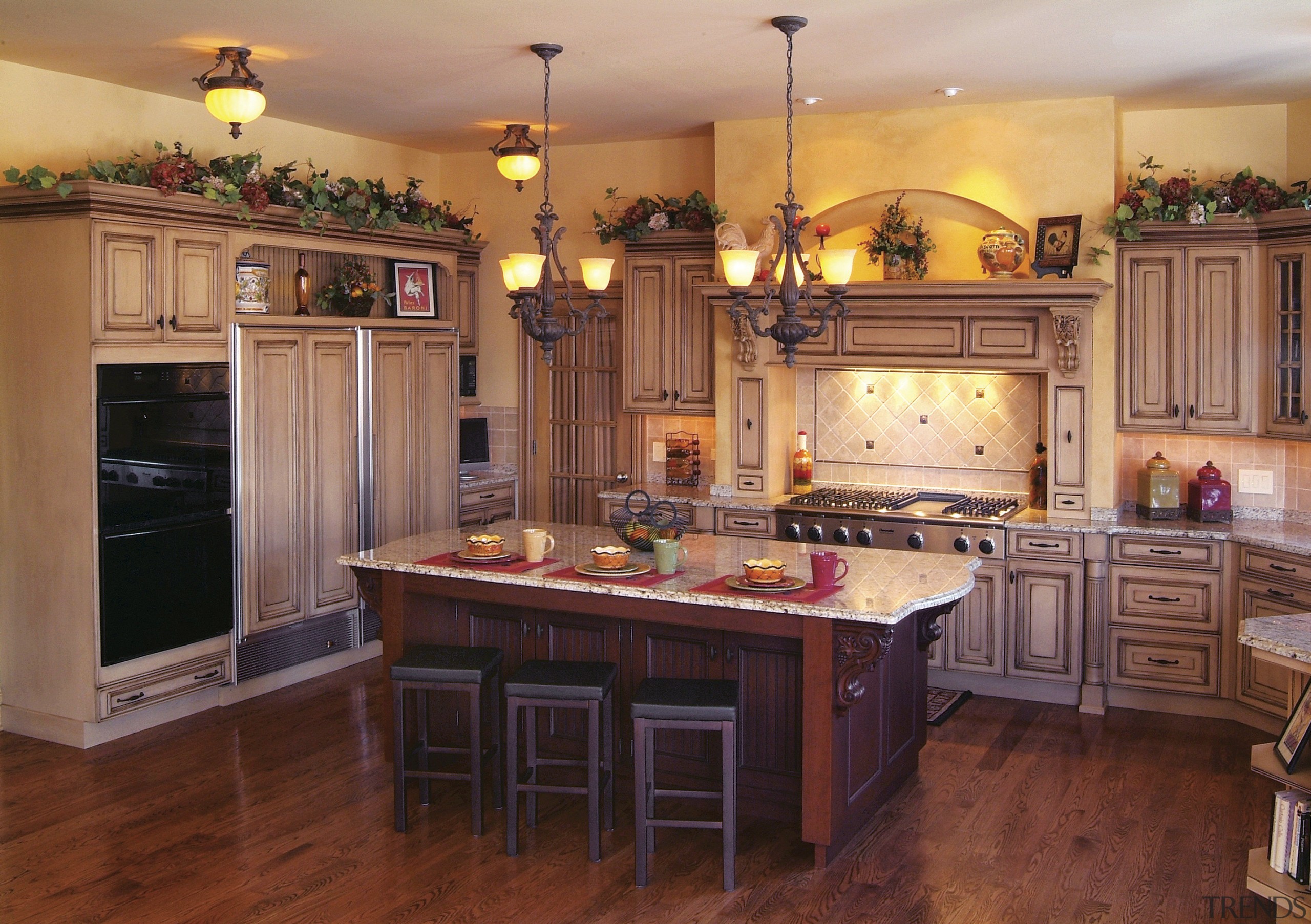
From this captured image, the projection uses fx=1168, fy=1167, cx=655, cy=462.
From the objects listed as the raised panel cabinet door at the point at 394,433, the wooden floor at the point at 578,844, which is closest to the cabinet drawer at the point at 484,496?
the raised panel cabinet door at the point at 394,433

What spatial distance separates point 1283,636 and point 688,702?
181cm

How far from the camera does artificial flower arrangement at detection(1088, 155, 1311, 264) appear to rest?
563 cm

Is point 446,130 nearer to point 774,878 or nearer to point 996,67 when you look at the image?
point 996,67

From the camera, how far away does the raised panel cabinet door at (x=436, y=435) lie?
275 inches

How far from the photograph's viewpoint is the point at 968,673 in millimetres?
6078

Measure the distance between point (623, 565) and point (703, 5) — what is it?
2.09 meters

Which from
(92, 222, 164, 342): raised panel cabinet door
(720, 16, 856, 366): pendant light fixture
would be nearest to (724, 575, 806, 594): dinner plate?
(720, 16, 856, 366): pendant light fixture

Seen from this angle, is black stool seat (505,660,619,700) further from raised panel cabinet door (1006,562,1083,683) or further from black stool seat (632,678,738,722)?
raised panel cabinet door (1006,562,1083,683)

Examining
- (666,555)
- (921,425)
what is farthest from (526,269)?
(921,425)

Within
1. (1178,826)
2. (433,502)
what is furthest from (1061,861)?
(433,502)

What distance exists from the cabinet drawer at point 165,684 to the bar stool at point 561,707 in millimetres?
2150

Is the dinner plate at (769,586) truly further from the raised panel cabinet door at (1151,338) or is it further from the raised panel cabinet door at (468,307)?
the raised panel cabinet door at (468,307)

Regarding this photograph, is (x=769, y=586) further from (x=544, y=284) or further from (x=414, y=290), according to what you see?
(x=414, y=290)

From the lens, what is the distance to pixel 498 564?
15.0 ft
